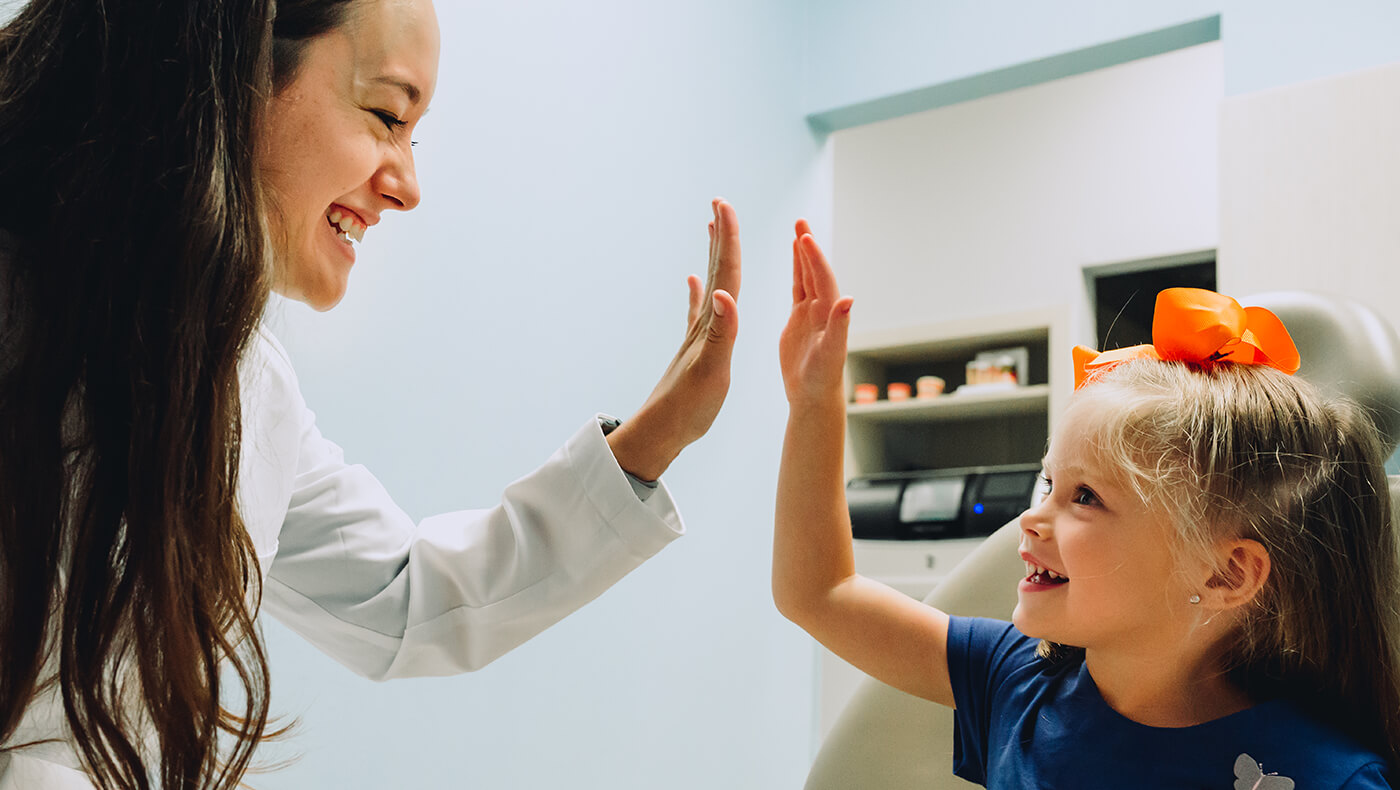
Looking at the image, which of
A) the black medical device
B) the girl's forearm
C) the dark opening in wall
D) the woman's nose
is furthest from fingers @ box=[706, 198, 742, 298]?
the dark opening in wall

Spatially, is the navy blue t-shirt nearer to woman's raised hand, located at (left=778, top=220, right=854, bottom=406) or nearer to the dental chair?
the dental chair

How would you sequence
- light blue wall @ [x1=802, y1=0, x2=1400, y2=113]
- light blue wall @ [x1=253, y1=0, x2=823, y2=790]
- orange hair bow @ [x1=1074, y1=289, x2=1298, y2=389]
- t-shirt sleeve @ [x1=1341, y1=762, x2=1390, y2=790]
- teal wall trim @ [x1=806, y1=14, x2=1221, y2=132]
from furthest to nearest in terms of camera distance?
teal wall trim @ [x1=806, y1=14, x2=1221, y2=132] < light blue wall @ [x1=802, y1=0, x2=1400, y2=113] < light blue wall @ [x1=253, y1=0, x2=823, y2=790] < orange hair bow @ [x1=1074, y1=289, x2=1298, y2=389] < t-shirt sleeve @ [x1=1341, y1=762, x2=1390, y2=790]

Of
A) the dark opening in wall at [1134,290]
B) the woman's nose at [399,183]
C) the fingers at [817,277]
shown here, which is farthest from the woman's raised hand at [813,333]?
the dark opening in wall at [1134,290]

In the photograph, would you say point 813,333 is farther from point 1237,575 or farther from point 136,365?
point 136,365

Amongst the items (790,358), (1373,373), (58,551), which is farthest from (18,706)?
(1373,373)

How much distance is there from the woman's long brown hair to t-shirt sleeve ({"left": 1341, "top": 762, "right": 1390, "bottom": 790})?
0.69 m

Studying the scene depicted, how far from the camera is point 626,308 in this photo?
72.8 inches

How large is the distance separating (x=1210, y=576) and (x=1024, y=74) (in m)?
1.72

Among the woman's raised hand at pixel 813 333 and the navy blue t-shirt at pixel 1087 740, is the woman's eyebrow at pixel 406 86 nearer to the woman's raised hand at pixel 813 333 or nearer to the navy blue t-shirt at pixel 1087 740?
the woman's raised hand at pixel 813 333

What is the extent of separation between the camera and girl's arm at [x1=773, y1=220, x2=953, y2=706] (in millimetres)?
938

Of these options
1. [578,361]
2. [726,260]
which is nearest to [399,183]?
[726,260]

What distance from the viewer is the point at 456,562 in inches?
38.0

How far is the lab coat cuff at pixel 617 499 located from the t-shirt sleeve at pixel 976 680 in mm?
268

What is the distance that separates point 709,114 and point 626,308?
48 centimetres
